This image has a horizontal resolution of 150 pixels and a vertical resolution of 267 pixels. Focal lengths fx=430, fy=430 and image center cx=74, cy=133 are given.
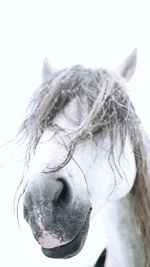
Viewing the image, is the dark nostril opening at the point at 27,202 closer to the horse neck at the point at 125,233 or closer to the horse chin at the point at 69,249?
the horse chin at the point at 69,249

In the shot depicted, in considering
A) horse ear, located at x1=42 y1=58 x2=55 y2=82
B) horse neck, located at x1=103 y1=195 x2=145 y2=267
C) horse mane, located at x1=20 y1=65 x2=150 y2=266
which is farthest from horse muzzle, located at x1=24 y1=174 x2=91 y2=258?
horse ear, located at x1=42 y1=58 x2=55 y2=82

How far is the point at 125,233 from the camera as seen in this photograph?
194cm

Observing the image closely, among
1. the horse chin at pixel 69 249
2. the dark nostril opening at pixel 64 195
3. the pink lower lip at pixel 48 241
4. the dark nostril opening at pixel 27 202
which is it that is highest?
the dark nostril opening at pixel 27 202

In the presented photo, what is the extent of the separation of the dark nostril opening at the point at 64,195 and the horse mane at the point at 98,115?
123 millimetres

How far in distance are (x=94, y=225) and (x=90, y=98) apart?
107 cm

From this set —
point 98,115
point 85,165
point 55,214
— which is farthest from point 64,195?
point 98,115

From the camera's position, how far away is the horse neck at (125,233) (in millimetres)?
1933

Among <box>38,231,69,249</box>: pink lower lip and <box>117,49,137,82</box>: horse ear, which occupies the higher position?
<box>117,49,137,82</box>: horse ear

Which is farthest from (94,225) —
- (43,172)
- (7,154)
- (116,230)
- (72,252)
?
(43,172)

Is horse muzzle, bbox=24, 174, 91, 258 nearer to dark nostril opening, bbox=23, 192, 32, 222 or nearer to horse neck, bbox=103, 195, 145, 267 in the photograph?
dark nostril opening, bbox=23, 192, 32, 222

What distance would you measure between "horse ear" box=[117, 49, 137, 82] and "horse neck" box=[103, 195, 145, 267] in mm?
575

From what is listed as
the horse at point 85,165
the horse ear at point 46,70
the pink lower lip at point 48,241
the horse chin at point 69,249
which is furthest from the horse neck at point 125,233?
the horse ear at point 46,70

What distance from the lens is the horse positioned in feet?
4.82

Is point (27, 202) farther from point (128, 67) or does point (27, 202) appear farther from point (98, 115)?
point (128, 67)
